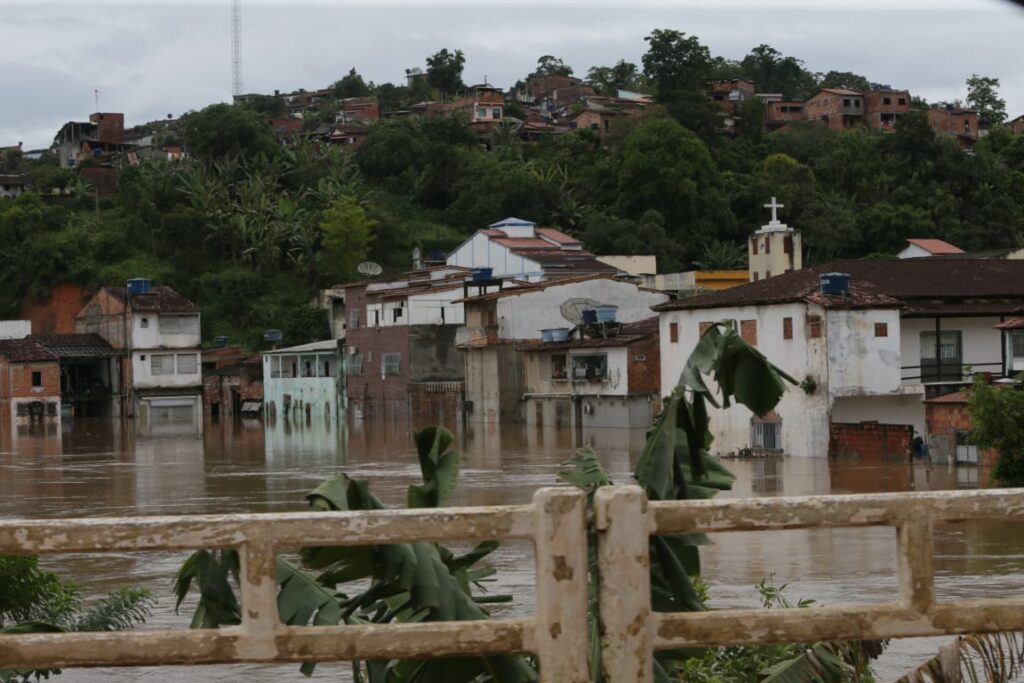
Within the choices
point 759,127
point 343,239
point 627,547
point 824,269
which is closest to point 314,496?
point 627,547

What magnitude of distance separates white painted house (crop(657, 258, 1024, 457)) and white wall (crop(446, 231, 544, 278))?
23842mm

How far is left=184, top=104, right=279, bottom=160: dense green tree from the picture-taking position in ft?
300

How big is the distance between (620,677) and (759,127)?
99360 mm

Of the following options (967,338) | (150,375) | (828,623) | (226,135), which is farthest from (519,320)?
(828,623)

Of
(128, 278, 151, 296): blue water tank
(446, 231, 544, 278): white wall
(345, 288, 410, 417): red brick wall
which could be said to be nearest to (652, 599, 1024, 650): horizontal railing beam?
(345, 288, 410, 417): red brick wall

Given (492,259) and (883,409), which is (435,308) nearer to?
(492,259)

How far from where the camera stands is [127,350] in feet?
233

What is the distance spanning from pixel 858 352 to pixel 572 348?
16263 millimetres

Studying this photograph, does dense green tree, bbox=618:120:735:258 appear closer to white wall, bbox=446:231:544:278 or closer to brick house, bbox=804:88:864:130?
white wall, bbox=446:231:544:278

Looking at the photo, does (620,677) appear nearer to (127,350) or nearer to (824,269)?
(824,269)

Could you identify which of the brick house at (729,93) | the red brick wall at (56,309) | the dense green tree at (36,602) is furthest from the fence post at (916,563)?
the brick house at (729,93)

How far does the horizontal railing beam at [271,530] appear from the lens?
540 centimetres

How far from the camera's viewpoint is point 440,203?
9012 cm

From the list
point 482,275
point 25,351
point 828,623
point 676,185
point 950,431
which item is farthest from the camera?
point 676,185
